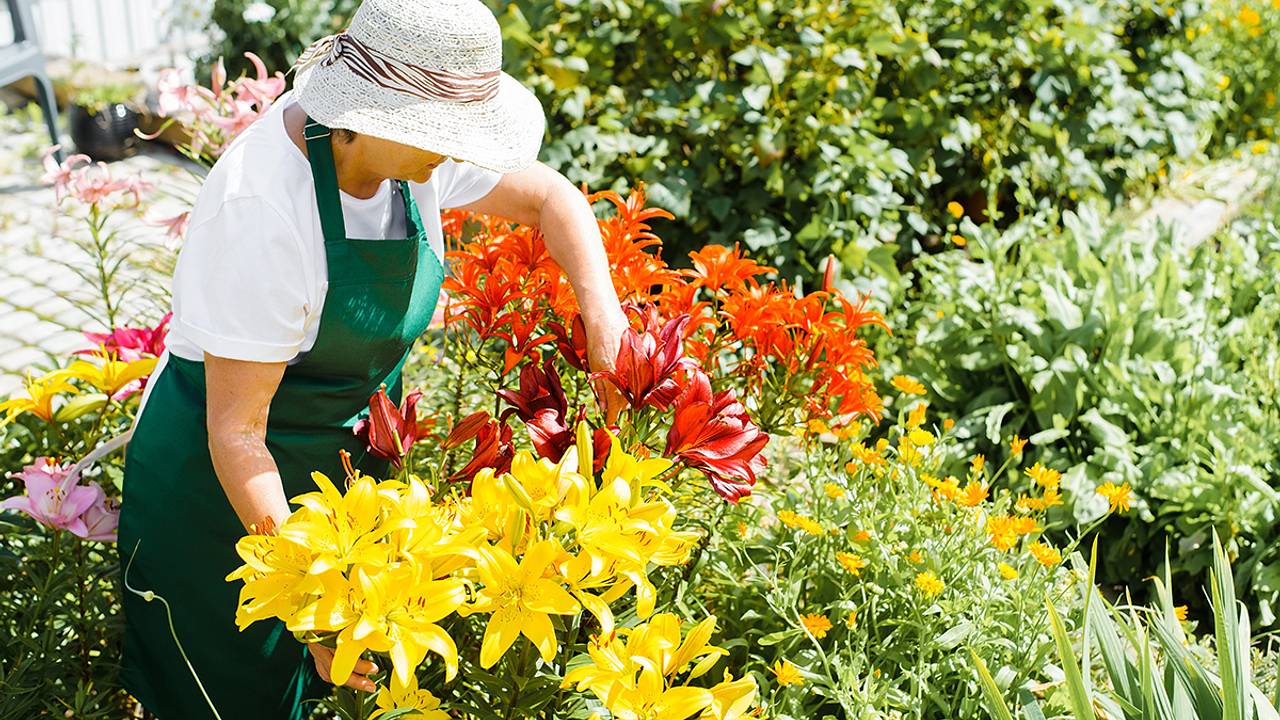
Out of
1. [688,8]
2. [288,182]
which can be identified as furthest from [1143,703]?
[688,8]

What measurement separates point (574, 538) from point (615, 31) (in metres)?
2.52

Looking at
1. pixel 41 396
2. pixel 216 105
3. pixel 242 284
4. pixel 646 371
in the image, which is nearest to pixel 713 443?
pixel 646 371

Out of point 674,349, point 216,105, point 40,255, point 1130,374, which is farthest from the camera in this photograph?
point 40,255

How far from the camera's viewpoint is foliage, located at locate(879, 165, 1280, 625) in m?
2.70

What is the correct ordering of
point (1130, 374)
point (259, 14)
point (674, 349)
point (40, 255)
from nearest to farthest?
1. point (674, 349)
2. point (1130, 374)
3. point (40, 255)
4. point (259, 14)

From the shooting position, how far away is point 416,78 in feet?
4.50

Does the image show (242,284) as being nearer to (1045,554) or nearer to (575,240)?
→ (575,240)

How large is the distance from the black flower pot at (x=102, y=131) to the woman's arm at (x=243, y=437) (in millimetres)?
4706

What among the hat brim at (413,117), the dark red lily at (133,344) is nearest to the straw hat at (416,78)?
the hat brim at (413,117)

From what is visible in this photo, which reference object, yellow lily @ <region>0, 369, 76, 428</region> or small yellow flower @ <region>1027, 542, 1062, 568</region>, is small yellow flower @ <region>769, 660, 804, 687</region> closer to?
small yellow flower @ <region>1027, 542, 1062, 568</region>

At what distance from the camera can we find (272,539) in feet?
3.69

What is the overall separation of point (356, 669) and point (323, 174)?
671mm

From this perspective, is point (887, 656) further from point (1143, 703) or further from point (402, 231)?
point (402, 231)

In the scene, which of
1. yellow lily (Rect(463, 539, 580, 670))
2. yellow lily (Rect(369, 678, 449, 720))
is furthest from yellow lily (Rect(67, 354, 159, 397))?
yellow lily (Rect(463, 539, 580, 670))
